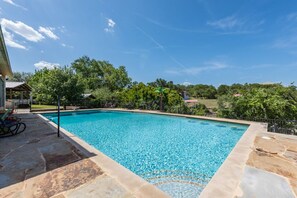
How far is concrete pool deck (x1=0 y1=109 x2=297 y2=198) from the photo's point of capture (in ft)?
7.09

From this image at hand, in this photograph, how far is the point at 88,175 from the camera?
8.50ft

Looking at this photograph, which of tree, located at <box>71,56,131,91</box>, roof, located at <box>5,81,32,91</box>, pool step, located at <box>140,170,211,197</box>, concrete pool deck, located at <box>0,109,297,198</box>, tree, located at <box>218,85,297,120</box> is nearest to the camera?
concrete pool deck, located at <box>0,109,297,198</box>

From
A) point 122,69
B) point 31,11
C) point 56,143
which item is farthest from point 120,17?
→ point 122,69

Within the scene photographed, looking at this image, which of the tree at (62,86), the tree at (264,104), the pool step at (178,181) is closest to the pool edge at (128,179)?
the pool step at (178,181)

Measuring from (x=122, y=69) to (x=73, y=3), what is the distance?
27.5 meters

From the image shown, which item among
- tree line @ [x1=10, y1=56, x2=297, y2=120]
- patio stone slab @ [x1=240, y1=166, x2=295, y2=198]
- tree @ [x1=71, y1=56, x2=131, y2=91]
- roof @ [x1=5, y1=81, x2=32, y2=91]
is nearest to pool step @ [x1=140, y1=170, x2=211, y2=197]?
patio stone slab @ [x1=240, y1=166, x2=295, y2=198]

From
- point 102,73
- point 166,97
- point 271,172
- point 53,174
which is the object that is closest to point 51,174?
point 53,174

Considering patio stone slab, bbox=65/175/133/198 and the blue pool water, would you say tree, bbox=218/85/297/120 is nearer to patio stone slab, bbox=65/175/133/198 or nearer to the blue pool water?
the blue pool water

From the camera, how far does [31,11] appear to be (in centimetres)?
898

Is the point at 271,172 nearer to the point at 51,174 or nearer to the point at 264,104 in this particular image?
the point at 51,174

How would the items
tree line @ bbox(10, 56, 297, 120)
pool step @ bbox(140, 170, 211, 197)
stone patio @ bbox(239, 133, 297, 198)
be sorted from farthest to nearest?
1. tree line @ bbox(10, 56, 297, 120)
2. pool step @ bbox(140, 170, 211, 197)
3. stone patio @ bbox(239, 133, 297, 198)

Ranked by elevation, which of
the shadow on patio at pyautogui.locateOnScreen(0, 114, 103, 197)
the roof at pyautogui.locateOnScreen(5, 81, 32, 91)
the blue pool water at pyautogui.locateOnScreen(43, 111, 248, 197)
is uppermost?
the roof at pyautogui.locateOnScreen(5, 81, 32, 91)

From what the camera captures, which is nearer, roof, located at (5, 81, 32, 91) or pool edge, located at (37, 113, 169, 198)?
pool edge, located at (37, 113, 169, 198)

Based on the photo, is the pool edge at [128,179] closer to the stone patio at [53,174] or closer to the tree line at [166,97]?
the stone patio at [53,174]
